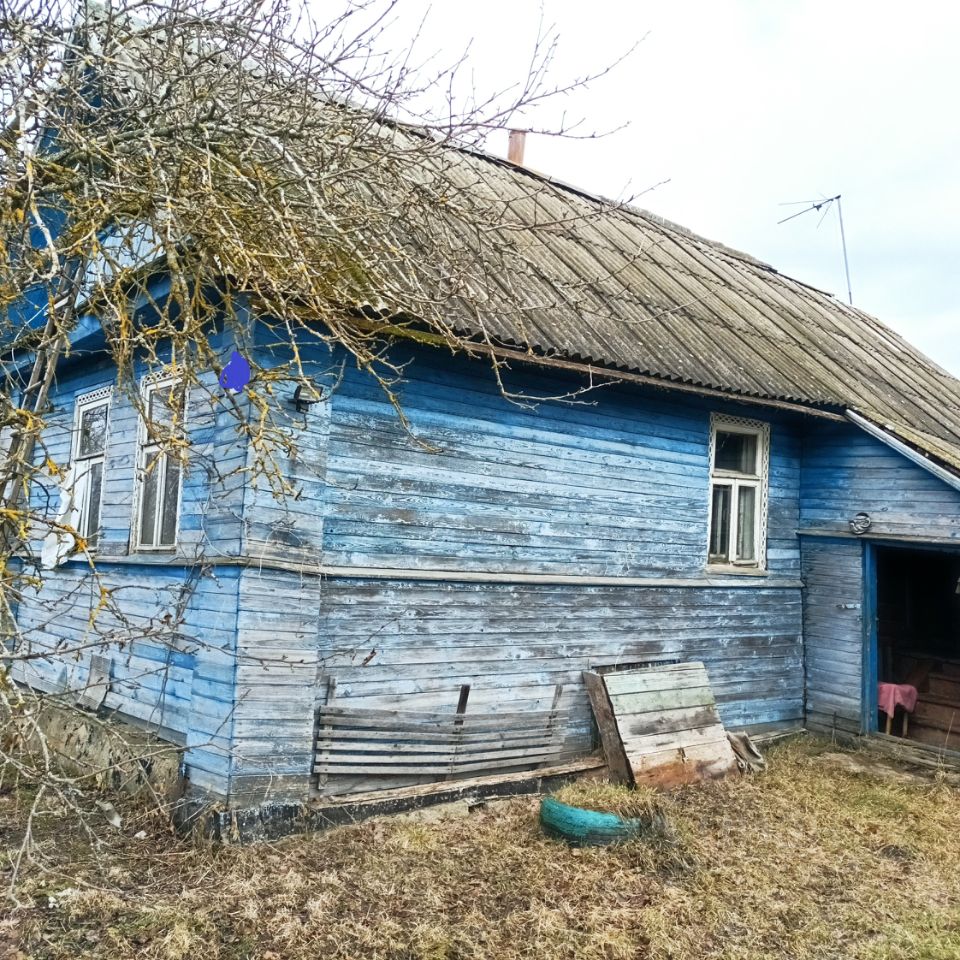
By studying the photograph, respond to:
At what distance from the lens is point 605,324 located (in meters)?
8.18

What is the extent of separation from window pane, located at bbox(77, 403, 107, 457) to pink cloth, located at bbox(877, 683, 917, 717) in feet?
27.2

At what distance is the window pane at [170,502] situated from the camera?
7.28 meters

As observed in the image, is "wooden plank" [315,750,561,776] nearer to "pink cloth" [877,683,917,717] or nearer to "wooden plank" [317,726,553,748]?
"wooden plank" [317,726,553,748]

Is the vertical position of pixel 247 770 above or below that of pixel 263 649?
below

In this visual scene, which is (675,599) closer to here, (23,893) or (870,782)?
(870,782)

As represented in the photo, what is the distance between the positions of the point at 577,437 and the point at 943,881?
4.19 metres

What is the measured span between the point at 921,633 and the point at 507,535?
835 centimetres

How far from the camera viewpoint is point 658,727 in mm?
7809

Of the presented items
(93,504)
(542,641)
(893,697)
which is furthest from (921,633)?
(93,504)

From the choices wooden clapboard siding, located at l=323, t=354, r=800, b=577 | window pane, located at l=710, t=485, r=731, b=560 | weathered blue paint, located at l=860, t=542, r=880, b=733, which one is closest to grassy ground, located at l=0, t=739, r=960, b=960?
wooden clapboard siding, located at l=323, t=354, r=800, b=577

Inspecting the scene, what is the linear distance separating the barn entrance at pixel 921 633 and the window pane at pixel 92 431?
353 inches

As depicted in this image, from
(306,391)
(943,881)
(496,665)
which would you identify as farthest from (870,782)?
(306,391)

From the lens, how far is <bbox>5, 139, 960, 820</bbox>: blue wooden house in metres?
6.21

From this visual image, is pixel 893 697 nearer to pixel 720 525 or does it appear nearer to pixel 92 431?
pixel 720 525
